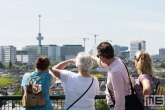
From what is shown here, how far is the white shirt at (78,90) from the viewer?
182 inches

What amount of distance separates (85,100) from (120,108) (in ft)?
1.45

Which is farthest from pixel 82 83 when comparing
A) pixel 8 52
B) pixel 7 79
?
pixel 8 52

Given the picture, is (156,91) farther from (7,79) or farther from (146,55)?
(7,79)

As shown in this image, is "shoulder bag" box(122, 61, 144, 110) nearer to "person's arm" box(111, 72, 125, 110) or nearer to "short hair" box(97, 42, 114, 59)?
"person's arm" box(111, 72, 125, 110)

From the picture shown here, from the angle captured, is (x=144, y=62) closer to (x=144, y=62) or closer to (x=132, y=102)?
(x=144, y=62)

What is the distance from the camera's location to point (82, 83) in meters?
4.65

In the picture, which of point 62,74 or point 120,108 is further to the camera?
point 62,74

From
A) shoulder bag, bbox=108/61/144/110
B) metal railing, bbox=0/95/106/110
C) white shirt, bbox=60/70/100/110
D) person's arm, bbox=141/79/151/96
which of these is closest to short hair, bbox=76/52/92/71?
white shirt, bbox=60/70/100/110

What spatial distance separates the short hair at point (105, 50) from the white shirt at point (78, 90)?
0.38 meters

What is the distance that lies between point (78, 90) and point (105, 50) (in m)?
0.58

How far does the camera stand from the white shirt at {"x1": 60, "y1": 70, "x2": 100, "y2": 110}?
4.63 m

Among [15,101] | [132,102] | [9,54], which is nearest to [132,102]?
[132,102]

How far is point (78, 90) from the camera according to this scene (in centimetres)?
463

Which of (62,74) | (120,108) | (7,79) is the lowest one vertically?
(7,79)
